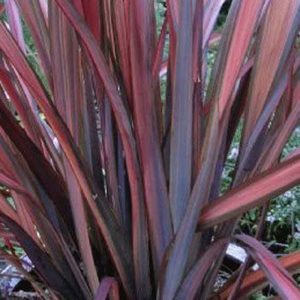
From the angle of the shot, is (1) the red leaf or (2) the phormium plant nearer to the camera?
(1) the red leaf

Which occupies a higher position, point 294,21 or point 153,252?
point 294,21

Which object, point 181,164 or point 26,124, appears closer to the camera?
point 181,164

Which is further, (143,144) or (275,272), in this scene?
(143,144)

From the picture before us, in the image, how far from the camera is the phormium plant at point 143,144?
82cm

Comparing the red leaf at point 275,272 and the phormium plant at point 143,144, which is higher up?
the phormium plant at point 143,144

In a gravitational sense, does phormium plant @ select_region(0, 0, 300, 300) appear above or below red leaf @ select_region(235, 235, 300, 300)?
above

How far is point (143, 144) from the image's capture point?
841 millimetres

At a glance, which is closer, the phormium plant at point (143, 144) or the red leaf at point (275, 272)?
the red leaf at point (275, 272)

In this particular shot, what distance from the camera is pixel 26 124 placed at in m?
1.01

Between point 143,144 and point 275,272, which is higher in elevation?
point 143,144

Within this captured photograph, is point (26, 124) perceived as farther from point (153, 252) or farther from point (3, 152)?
point (153, 252)

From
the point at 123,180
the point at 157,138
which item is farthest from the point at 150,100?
the point at 123,180

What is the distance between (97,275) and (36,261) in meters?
0.10

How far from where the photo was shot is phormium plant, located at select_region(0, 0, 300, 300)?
0.82 meters
